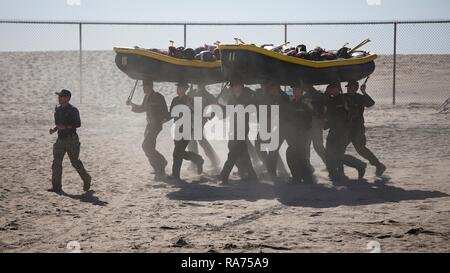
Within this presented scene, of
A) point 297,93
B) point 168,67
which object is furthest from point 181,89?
point 297,93

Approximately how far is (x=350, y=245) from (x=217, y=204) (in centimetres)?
259

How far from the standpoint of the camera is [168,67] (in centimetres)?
1248

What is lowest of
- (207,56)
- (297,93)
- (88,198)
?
(88,198)

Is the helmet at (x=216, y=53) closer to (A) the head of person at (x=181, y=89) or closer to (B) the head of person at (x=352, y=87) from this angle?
(A) the head of person at (x=181, y=89)

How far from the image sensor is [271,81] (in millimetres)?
11656

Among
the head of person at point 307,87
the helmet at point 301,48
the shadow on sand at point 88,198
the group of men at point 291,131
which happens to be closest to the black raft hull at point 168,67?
the group of men at point 291,131

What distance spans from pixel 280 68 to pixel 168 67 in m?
1.90

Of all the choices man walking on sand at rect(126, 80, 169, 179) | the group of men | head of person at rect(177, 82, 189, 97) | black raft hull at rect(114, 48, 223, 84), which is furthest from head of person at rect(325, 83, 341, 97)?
man walking on sand at rect(126, 80, 169, 179)

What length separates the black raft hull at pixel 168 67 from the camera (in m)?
12.4

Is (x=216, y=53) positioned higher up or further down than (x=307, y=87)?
higher up

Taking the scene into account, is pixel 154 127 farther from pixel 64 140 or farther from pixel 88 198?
pixel 88 198

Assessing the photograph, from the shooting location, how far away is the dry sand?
7.85 m
